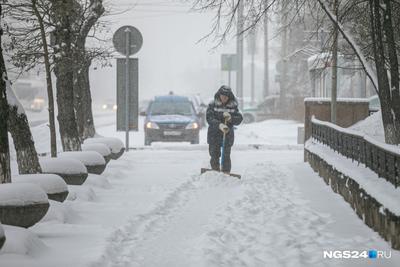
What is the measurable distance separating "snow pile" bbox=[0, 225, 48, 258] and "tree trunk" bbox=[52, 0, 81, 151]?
527 centimetres

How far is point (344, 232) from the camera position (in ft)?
23.7

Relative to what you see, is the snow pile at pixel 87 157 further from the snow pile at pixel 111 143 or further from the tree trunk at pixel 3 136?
the tree trunk at pixel 3 136

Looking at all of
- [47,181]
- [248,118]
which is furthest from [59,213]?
[248,118]

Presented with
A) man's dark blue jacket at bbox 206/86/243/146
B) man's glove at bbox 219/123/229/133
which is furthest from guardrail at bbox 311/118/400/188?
man's glove at bbox 219/123/229/133

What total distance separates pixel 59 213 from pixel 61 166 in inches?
59.3

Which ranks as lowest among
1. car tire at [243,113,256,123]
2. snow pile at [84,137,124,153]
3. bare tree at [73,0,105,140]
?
car tire at [243,113,256,123]

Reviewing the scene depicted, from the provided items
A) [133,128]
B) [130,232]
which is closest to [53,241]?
[130,232]

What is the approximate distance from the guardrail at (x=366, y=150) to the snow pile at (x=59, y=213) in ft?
11.6

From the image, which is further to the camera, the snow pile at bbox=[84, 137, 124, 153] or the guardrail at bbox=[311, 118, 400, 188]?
the snow pile at bbox=[84, 137, 124, 153]

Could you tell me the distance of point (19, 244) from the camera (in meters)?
5.72

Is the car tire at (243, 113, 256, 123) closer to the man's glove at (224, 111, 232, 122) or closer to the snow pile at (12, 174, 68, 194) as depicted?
the man's glove at (224, 111, 232, 122)

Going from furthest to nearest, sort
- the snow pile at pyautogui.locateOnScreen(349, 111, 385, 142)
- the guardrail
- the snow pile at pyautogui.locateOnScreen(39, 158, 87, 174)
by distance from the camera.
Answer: the snow pile at pyautogui.locateOnScreen(349, 111, 385, 142) → the snow pile at pyautogui.locateOnScreen(39, 158, 87, 174) → the guardrail

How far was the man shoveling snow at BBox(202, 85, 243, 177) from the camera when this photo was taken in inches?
476

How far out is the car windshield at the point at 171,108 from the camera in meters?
21.8
